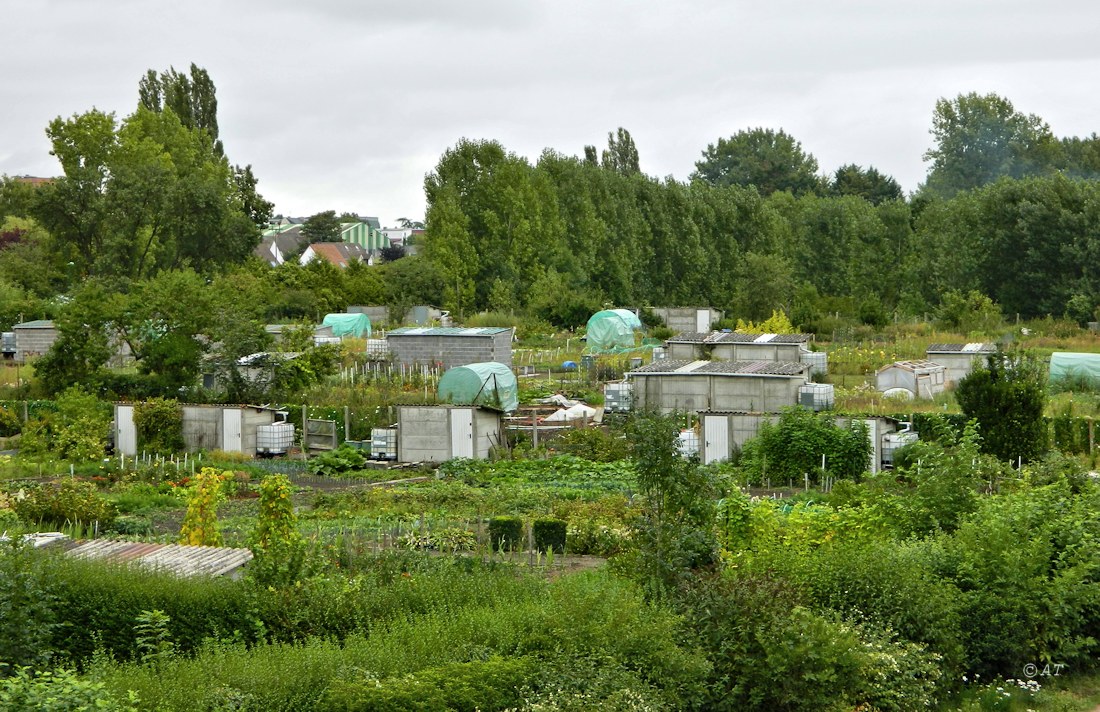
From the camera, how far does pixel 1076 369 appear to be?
115 feet

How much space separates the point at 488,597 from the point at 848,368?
2843 cm

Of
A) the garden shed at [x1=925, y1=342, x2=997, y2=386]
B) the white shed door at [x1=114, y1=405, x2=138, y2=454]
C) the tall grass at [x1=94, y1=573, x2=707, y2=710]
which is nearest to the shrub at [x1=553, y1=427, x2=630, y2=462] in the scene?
the white shed door at [x1=114, y1=405, x2=138, y2=454]

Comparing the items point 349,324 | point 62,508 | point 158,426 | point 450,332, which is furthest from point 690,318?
point 62,508

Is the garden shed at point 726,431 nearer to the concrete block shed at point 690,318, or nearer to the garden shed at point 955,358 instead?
the garden shed at point 955,358

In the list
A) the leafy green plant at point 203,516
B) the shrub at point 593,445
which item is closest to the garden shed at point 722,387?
the shrub at point 593,445

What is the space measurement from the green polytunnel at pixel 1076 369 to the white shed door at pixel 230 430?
20.4m

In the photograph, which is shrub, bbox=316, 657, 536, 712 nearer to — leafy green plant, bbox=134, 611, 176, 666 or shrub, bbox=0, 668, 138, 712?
shrub, bbox=0, 668, 138, 712

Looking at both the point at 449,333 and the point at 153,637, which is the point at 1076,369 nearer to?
the point at 449,333

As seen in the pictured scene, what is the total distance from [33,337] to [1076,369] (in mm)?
32601

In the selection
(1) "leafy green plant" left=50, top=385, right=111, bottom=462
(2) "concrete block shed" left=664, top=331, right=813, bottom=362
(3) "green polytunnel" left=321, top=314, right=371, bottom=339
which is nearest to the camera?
(1) "leafy green plant" left=50, top=385, right=111, bottom=462

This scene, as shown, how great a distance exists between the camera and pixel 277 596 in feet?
43.3

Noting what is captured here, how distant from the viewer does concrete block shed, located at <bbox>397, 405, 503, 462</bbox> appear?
2811 cm

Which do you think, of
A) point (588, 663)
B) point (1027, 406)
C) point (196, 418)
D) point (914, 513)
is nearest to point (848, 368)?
point (1027, 406)

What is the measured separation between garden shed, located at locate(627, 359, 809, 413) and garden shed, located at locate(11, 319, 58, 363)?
74.6ft
